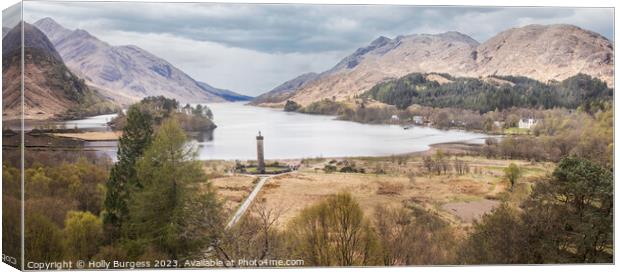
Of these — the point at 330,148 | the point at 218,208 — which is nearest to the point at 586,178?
the point at 330,148

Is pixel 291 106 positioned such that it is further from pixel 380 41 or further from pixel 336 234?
pixel 336 234

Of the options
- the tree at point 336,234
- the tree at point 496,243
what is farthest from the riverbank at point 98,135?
the tree at point 496,243

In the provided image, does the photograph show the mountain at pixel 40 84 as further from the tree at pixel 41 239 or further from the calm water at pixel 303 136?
the calm water at pixel 303 136

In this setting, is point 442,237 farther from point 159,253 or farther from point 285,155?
point 159,253

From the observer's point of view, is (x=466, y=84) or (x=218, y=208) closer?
(x=218, y=208)

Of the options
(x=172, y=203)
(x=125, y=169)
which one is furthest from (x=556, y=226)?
(x=125, y=169)

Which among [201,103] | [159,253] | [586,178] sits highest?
[201,103]
